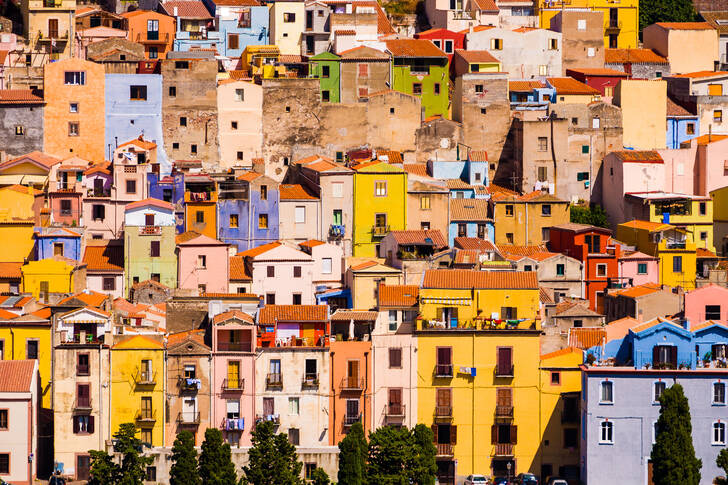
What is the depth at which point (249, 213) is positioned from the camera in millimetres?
99688

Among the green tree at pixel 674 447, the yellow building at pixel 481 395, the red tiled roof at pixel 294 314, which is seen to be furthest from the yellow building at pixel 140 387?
the green tree at pixel 674 447

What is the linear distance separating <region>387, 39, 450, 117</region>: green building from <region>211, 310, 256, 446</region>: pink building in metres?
29.8

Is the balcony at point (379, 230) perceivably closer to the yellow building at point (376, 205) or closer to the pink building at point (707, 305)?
the yellow building at point (376, 205)

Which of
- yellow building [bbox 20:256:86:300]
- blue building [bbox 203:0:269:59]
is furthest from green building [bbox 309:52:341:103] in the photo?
yellow building [bbox 20:256:86:300]

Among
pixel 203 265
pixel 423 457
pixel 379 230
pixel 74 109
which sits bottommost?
pixel 423 457

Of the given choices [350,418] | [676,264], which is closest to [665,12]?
[676,264]

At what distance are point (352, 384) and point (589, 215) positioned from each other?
85.6 ft

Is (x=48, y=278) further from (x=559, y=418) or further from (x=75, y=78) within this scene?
(x=559, y=418)

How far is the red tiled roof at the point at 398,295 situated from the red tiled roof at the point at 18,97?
25.1 meters

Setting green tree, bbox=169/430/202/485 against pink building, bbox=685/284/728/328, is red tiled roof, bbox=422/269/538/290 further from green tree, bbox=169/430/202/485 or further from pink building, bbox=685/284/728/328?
green tree, bbox=169/430/202/485

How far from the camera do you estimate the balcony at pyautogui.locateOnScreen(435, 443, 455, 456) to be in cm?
8369

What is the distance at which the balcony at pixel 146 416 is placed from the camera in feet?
272

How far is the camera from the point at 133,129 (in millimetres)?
105312

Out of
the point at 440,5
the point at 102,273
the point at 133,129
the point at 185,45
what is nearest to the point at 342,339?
the point at 102,273
